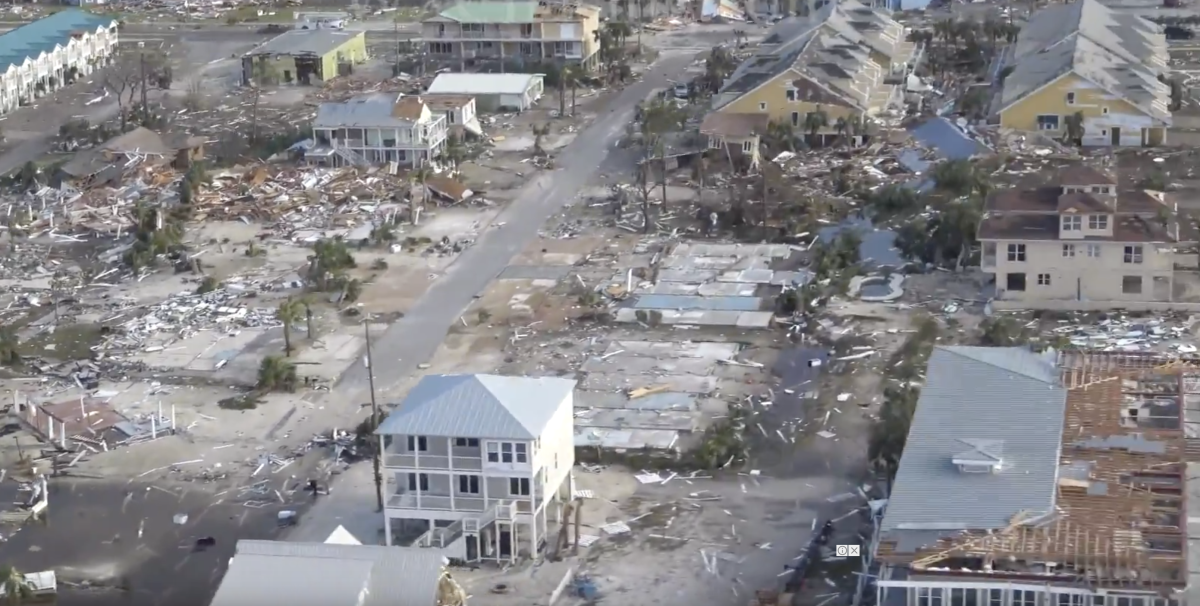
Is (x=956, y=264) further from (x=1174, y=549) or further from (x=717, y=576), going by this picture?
(x=1174, y=549)

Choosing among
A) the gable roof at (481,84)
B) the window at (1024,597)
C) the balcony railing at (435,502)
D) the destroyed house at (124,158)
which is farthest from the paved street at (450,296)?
the window at (1024,597)

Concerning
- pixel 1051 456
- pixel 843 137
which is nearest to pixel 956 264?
pixel 843 137

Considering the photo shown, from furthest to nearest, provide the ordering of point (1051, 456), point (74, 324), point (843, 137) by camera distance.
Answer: point (843, 137) → point (74, 324) → point (1051, 456)

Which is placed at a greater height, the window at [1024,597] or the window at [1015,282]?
the window at [1024,597]

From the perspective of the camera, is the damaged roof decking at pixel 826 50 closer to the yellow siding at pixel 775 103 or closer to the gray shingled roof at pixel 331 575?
the yellow siding at pixel 775 103

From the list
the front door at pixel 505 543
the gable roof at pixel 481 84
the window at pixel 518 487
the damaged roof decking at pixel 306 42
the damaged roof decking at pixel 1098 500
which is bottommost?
the front door at pixel 505 543

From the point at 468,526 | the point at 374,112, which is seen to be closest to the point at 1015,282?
the point at 468,526

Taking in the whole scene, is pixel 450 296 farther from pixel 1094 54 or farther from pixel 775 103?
pixel 1094 54
